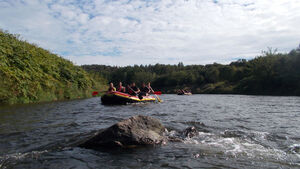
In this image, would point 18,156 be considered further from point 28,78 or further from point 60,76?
point 60,76

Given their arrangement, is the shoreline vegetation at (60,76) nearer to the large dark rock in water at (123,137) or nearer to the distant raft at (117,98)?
the distant raft at (117,98)

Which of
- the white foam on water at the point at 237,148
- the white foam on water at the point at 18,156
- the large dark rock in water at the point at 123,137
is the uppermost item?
the large dark rock in water at the point at 123,137

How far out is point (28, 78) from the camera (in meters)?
15.6

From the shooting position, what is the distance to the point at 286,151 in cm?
475

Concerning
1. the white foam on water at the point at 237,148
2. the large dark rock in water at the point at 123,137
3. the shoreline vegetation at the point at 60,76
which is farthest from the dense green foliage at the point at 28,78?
the white foam on water at the point at 237,148

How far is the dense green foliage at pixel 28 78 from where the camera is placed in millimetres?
13531

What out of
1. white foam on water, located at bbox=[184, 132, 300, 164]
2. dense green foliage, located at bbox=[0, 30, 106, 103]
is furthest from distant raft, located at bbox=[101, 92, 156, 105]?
white foam on water, located at bbox=[184, 132, 300, 164]

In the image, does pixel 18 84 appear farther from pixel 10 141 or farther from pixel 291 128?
pixel 291 128

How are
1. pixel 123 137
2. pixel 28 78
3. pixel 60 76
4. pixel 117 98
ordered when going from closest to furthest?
pixel 123 137 < pixel 28 78 < pixel 117 98 < pixel 60 76

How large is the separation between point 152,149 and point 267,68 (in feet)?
160

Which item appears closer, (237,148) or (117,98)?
(237,148)

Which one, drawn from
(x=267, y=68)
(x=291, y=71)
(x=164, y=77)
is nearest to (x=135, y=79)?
(x=164, y=77)

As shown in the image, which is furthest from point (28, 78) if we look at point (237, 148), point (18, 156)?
point (237, 148)

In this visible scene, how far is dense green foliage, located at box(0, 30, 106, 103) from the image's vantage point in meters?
13.5
